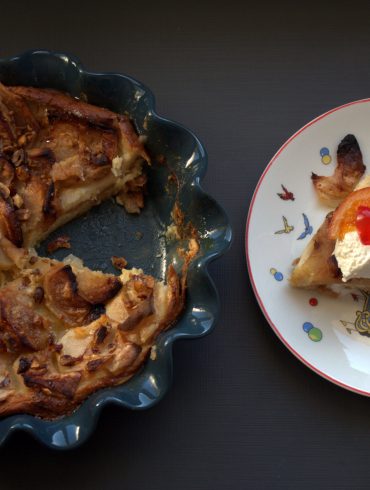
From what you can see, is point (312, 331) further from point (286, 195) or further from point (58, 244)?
point (58, 244)

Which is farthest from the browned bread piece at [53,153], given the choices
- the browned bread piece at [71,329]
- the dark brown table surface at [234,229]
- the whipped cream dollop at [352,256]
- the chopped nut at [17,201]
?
the whipped cream dollop at [352,256]

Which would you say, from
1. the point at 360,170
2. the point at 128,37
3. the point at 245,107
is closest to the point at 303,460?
the point at 360,170

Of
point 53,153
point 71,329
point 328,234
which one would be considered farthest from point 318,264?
point 53,153

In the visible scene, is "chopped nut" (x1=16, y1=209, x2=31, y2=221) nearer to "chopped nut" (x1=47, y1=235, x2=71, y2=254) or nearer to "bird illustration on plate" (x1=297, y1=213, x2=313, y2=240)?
"chopped nut" (x1=47, y1=235, x2=71, y2=254)

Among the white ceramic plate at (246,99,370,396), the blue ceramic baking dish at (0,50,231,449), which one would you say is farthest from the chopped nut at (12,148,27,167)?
the white ceramic plate at (246,99,370,396)

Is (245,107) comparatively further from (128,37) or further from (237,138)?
(128,37)

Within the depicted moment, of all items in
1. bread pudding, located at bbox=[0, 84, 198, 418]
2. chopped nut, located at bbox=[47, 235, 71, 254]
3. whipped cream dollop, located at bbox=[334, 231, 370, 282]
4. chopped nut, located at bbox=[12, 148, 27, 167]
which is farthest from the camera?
chopped nut, located at bbox=[47, 235, 71, 254]
